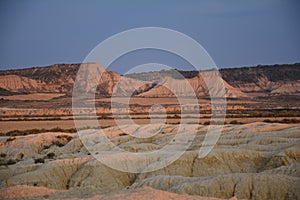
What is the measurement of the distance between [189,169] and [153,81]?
11493 cm

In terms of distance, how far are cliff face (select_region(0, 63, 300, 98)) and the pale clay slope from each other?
83.8 metres

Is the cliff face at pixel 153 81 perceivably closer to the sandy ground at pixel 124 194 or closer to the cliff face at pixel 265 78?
the cliff face at pixel 265 78

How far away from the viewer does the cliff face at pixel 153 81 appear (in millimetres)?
126125

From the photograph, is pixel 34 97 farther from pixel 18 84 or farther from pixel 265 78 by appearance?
pixel 265 78

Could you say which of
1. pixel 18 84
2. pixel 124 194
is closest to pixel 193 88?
pixel 18 84

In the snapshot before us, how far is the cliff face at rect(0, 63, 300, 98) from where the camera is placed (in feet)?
414

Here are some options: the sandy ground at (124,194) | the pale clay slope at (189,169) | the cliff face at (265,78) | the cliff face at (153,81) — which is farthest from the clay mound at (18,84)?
the sandy ground at (124,194)

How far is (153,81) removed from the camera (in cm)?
14038

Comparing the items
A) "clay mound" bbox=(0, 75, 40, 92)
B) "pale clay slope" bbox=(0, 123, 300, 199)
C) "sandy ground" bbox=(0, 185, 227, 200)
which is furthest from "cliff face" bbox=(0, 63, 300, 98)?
"sandy ground" bbox=(0, 185, 227, 200)

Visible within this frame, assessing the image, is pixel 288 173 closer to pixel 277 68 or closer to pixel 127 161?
pixel 127 161

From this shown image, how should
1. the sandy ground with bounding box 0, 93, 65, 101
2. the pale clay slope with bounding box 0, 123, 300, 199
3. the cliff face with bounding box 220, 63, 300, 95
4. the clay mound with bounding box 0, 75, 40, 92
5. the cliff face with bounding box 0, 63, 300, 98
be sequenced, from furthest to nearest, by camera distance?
the cliff face with bounding box 220, 63, 300, 95
the clay mound with bounding box 0, 75, 40, 92
the cliff face with bounding box 0, 63, 300, 98
the sandy ground with bounding box 0, 93, 65, 101
the pale clay slope with bounding box 0, 123, 300, 199

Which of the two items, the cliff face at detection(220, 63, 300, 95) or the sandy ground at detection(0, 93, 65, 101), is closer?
the sandy ground at detection(0, 93, 65, 101)

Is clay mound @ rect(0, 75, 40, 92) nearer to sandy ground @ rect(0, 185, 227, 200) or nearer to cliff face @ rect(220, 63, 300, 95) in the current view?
cliff face @ rect(220, 63, 300, 95)

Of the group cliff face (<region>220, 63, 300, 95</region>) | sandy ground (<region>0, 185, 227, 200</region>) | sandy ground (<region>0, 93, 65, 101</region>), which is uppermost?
cliff face (<region>220, 63, 300, 95</region>)
